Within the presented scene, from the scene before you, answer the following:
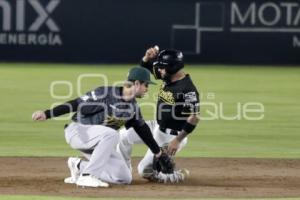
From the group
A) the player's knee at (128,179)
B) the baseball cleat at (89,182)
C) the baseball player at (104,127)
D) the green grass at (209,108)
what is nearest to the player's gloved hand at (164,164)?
the baseball player at (104,127)

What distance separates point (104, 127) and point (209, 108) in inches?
378

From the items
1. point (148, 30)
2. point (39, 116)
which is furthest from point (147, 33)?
point (39, 116)

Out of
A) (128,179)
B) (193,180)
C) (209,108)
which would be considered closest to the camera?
(128,179)

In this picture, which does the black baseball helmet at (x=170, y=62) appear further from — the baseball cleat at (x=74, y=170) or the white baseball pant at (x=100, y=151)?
the baseball cleat at (x=74, y=170)

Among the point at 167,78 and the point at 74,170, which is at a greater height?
the point at 167,78

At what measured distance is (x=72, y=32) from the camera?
29.3 m

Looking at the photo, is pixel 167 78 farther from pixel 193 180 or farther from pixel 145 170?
pixel 193 180

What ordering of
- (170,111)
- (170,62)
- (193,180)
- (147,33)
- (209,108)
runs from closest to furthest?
(170,62)
(170,111)
(193,180)
(209,108)
(147,33)

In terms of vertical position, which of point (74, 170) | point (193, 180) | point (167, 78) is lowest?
point (193, 180)

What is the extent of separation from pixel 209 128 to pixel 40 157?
174 inches

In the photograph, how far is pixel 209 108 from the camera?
19188 mm

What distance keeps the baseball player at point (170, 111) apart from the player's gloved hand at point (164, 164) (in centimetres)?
8

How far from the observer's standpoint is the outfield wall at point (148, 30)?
29.2 metres

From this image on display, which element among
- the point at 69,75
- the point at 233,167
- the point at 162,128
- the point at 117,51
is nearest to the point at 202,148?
the point at 233,167
